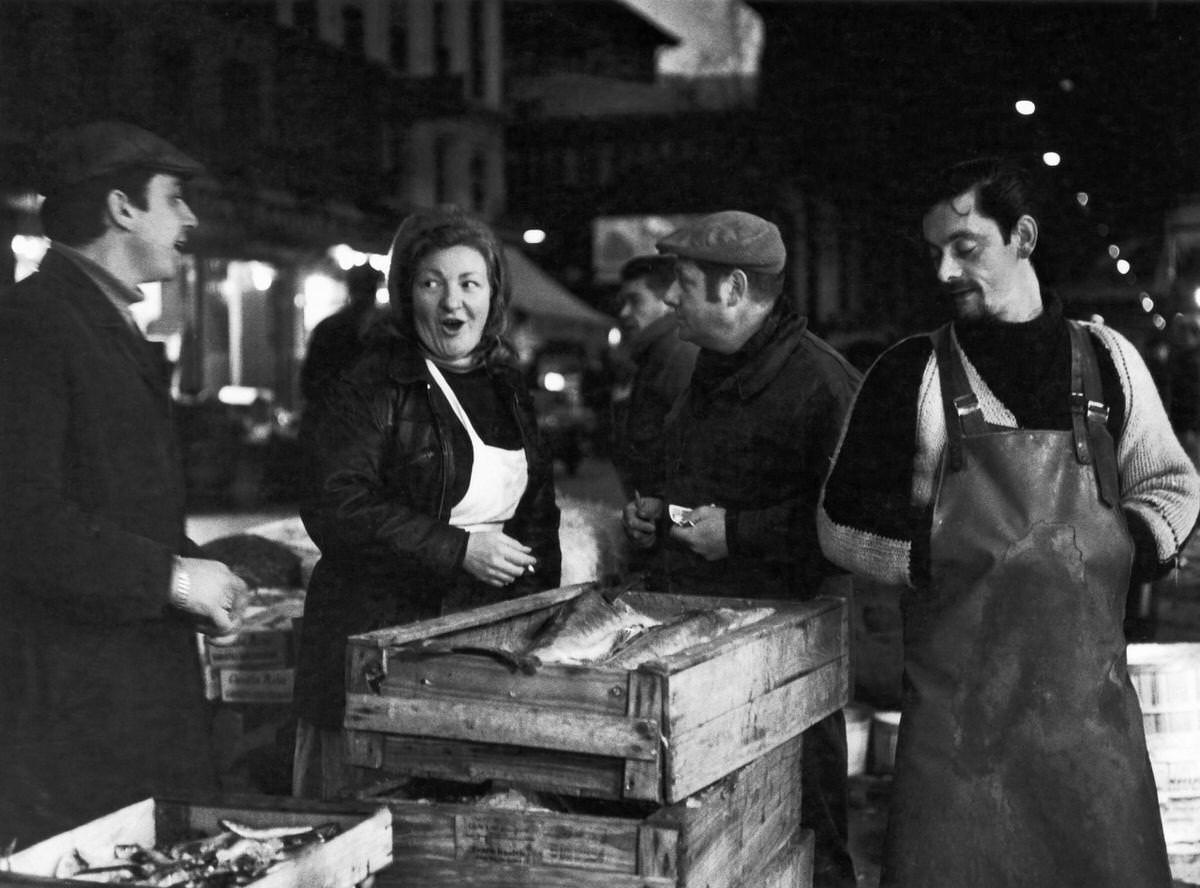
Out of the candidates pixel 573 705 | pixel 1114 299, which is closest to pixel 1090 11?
pixel 1114 299

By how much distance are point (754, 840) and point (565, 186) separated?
991 centimetres

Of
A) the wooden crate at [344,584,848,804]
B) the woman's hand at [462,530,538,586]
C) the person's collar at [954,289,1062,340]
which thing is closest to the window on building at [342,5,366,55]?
the woman's hand at [462,530,538,586]

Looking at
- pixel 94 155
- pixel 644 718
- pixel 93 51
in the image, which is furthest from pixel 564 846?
pixel 93 51

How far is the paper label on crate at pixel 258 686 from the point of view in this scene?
5.54 metres

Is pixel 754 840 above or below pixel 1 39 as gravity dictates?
below

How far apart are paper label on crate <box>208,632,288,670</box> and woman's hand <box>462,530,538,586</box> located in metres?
2.12

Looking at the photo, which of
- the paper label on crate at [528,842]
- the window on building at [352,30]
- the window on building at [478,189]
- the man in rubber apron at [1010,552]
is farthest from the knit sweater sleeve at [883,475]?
the window on building at [478,189]

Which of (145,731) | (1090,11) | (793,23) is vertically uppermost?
(793,23)

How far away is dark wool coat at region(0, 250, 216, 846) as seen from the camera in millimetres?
2801

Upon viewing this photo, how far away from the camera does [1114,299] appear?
7.52m

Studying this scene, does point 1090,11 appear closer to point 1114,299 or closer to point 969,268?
point 1114,299

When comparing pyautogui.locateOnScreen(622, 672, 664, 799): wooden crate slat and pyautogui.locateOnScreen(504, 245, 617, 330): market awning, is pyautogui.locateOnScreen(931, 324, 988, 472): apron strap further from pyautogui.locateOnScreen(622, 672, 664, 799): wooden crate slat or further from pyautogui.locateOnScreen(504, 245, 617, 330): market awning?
pyautogui.locateOnScreen(504, 245, 617, 330): market awning

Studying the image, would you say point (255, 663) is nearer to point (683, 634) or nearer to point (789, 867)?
point (789, 867)

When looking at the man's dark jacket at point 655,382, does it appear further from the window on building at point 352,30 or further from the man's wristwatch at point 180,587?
the window on building at point 352,30
